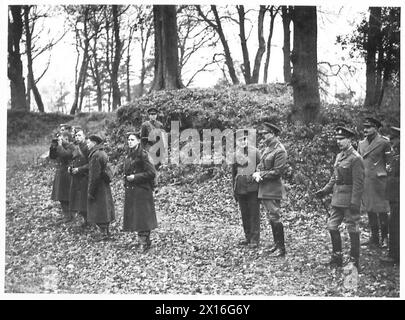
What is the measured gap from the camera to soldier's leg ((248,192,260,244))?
691 centimetres

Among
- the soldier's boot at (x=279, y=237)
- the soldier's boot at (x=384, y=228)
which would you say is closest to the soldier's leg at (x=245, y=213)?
the soldier's boot at (x=279, y=237)

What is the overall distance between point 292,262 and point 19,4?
18.9 feet

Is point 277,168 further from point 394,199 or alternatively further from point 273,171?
point 394,199

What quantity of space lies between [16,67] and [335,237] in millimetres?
6316

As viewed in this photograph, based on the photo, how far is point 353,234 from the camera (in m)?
6.25

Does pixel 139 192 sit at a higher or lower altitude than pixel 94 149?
lower

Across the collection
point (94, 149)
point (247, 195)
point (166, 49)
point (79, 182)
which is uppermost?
point (166, 49)

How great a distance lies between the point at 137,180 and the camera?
6.90 m

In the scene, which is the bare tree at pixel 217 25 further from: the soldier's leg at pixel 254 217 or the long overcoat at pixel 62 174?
the soldier's leg at pixel 254 217

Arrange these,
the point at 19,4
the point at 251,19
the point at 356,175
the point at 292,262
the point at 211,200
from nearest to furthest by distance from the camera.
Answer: the point at 356,175 → the point at 292,262 → the point at 19,4 → the point at 211,200 → the point at 251,19

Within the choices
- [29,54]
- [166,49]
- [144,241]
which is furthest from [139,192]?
[166,49]
